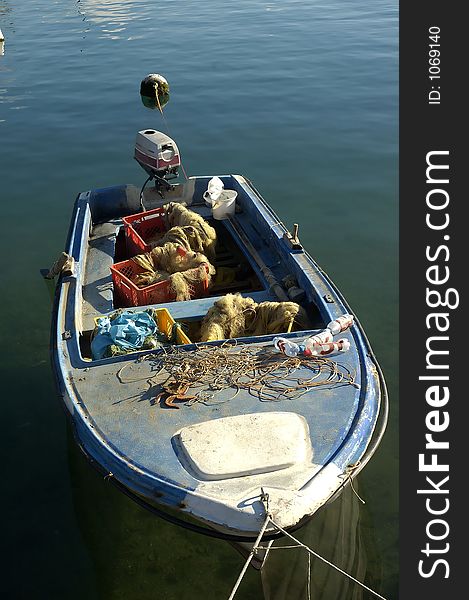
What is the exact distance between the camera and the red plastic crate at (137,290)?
26.9 ft

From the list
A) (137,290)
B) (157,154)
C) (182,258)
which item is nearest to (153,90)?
(157,154)

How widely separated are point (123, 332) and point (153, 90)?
1207cm

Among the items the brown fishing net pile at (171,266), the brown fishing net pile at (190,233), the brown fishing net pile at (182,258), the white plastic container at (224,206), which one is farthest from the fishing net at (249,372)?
the white plastic container at (224,206)

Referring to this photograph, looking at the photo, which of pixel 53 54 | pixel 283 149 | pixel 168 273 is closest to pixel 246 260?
pixel 168 273

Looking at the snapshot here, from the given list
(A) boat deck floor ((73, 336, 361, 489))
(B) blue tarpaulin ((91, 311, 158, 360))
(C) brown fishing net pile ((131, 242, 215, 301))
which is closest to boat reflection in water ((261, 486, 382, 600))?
(A) boat deck floor ((73, 336, 361, 489))

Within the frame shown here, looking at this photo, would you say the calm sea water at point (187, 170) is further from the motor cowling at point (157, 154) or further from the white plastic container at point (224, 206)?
the motor cowling at point (157, 154)

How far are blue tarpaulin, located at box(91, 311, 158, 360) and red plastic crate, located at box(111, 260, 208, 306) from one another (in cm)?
92

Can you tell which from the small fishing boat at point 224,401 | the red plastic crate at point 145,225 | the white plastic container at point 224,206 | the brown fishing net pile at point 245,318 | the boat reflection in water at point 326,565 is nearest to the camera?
the small fishing boat at point 224,401

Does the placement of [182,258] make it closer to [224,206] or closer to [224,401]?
[224,206]

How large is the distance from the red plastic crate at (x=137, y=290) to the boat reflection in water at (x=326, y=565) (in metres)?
3.42

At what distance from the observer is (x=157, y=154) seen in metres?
10.5

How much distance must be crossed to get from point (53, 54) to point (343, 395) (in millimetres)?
22818

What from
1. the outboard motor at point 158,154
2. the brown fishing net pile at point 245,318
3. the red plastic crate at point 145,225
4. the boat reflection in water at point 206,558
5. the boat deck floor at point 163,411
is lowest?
the boat reflection in water at point 206,558

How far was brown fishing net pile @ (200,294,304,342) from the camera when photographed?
7281mm
